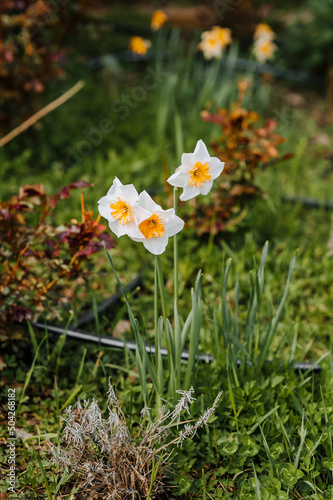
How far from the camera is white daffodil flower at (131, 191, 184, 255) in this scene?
3.67 ft

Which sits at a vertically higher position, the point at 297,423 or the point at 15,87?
the point at 15,87

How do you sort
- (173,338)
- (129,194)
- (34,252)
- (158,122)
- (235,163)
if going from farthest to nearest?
(158,122) → (235,163) → (34,252) → (173,338) → (129,194)

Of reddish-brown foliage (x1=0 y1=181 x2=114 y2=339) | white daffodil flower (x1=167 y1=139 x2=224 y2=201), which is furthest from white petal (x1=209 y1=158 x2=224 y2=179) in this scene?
reddish-brown foliage (x1=0 y1=181 x2=114 y2=339)

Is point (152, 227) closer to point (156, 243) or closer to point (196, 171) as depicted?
point (156, 243)

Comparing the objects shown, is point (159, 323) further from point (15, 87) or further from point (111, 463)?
point (15, 87)

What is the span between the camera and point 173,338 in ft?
4.54

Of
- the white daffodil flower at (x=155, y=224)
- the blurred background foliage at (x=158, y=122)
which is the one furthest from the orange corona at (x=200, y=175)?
the blurred background foliage at (x=158, y=122)

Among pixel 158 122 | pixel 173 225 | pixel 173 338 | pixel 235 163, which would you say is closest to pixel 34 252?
pixel 173 338

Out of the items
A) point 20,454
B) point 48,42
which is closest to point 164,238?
point 20,454

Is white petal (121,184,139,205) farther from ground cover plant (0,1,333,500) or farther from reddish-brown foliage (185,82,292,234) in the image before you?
reddish-brown foliage (185,82,292,234)

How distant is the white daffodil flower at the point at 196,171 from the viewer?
115 cm

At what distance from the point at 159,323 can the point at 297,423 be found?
61 cm

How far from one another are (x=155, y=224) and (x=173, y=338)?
0.43m

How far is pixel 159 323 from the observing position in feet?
4.35
